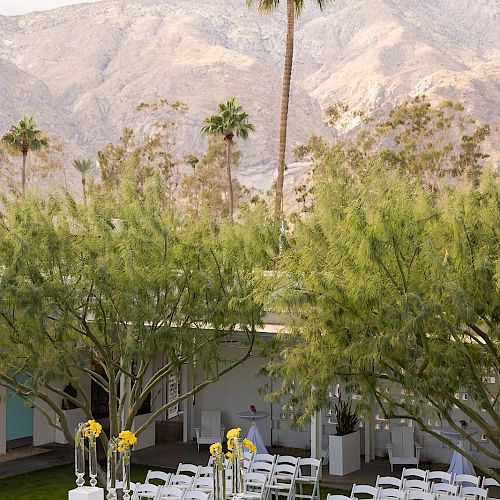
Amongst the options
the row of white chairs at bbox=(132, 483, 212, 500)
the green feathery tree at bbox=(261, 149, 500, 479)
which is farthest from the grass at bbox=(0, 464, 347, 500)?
the green feathery tree at bbox=(261, 149, 500, 479)

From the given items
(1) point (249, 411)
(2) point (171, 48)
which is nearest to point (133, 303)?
(1) point (249, 411)

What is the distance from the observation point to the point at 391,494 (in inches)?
503

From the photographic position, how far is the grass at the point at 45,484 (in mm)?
16062

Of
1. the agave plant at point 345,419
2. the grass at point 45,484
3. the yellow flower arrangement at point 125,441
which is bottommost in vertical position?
the grass at point 45,484

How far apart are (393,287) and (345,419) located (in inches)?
378

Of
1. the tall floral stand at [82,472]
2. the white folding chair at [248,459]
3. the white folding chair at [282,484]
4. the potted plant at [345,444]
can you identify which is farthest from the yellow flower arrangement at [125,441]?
the potted plant at [345,444]

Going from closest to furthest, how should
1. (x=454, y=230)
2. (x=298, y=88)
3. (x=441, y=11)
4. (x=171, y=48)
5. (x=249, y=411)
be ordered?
(x=454, y=230), (x=249, y=411), (x=298, y=88), (x=171, y=48), (x=441, y=11)

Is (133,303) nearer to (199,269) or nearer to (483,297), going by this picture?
(199,269)

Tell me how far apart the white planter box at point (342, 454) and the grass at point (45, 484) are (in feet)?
4.02

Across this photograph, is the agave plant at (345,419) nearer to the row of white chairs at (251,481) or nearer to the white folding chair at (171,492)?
the row of white chairs at (251,481)

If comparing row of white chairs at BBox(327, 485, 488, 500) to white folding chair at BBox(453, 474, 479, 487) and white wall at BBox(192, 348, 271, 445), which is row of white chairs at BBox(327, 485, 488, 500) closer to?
white folding chair at BBox(453, 474, 479, 487)

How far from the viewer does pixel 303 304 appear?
9.66m

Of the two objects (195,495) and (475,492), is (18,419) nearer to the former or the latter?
(195,495)

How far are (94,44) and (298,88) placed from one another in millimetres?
37774
